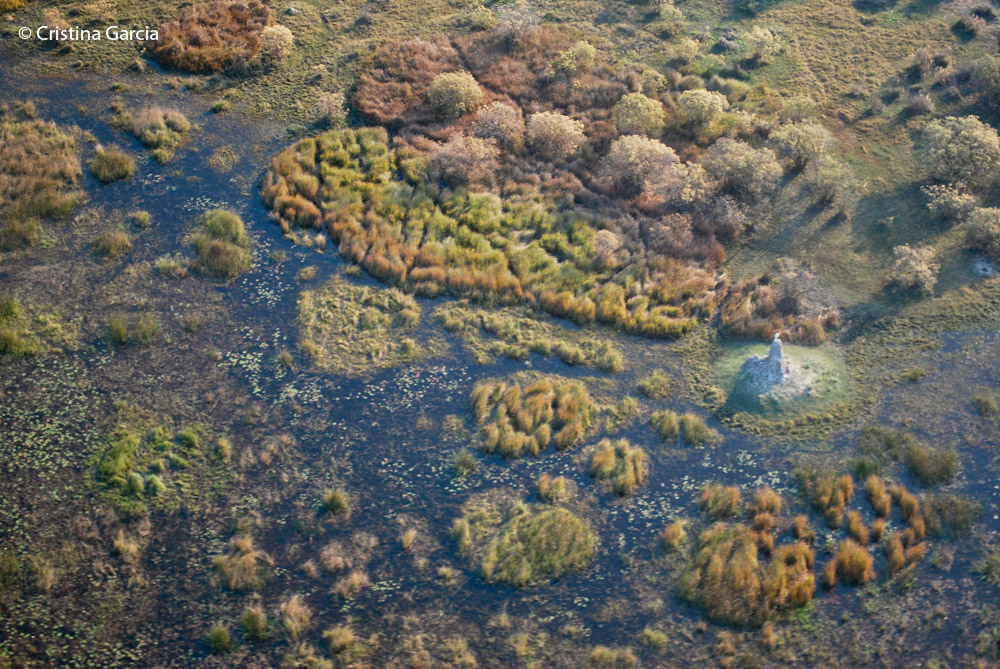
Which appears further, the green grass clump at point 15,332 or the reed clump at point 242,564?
the green grass clump at point 15,332

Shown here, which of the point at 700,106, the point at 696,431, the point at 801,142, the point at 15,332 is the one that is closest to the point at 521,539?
the point at 696,431

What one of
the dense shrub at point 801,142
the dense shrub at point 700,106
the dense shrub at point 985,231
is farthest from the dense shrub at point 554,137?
the dense shrub at point 985,231

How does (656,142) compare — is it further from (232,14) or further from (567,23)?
(232,14)

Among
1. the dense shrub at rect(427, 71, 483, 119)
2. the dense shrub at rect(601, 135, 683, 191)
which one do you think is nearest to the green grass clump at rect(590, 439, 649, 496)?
the dense shrub at rect(601, 135, 683, 191)

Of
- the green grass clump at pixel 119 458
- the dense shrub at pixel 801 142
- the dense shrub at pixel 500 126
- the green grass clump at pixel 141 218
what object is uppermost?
the dense shrub at pixel 801 142

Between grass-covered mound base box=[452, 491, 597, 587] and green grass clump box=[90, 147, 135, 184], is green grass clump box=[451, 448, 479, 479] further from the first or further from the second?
green grass clump box=[90, 147, 135, 184]

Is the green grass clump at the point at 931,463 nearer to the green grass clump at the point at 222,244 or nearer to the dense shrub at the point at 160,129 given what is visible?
the green grass clump at the point at 222,244

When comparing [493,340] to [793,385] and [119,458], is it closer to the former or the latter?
[793,385]

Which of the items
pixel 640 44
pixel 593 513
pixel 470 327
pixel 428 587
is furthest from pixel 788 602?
pixel 640 44
